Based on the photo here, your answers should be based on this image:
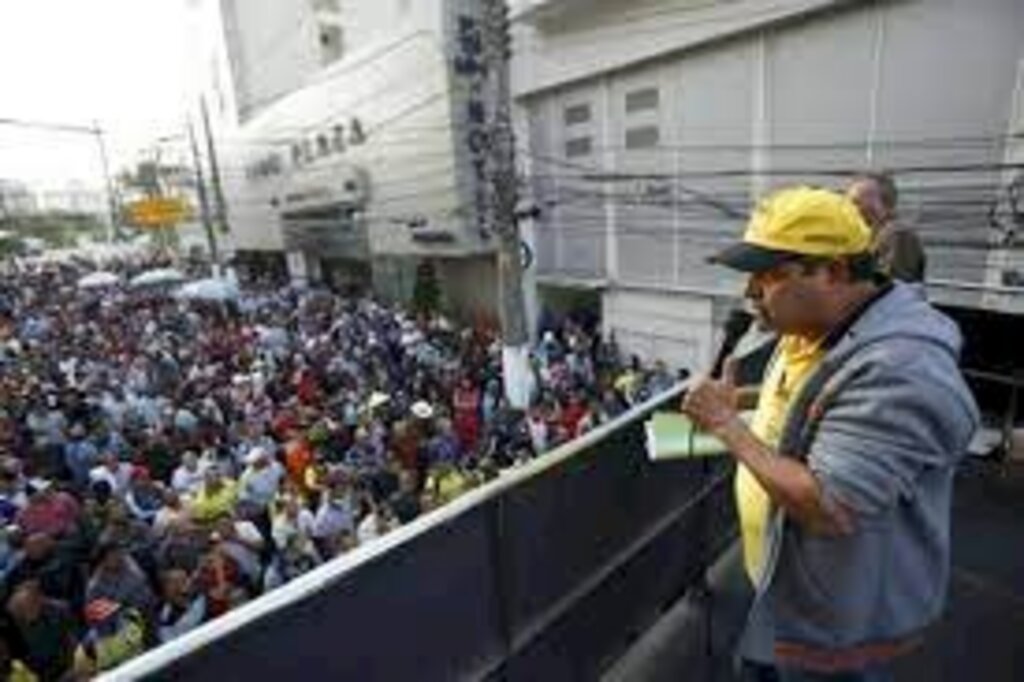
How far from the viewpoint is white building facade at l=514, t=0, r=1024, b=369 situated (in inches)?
406

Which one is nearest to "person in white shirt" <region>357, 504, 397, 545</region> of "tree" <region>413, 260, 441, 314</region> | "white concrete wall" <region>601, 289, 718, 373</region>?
"white concrete wall" <region>601, 289, 718, 373</region>

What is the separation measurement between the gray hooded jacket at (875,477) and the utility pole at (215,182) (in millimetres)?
35352

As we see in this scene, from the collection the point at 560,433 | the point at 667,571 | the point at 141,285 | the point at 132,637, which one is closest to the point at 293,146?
the point at 141,285

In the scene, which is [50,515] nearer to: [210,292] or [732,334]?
[732,334]

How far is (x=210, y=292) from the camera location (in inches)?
850

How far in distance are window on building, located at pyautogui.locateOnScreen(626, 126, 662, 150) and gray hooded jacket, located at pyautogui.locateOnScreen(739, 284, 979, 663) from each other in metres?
14.2

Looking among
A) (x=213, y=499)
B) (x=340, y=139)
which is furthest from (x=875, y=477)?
(x=340, y=139)

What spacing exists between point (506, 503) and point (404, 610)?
17.3 inches

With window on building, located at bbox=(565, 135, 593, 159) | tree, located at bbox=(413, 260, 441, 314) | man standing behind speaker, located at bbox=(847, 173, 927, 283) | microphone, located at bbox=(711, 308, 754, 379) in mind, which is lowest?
tree, located at bbox=(413, 260, 441, 314)

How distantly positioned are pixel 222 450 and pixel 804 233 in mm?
8707

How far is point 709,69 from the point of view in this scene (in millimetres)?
13906

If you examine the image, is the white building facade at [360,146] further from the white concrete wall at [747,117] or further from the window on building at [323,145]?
the white concrete wall at [747,117]

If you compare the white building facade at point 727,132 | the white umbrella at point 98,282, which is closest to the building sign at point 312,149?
the white umbrella at point 98,282

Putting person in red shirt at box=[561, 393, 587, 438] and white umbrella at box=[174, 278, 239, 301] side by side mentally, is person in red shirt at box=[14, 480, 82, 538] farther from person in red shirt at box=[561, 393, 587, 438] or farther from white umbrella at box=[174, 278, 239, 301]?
white umbrella at box=[174, 278, 239, 301]
